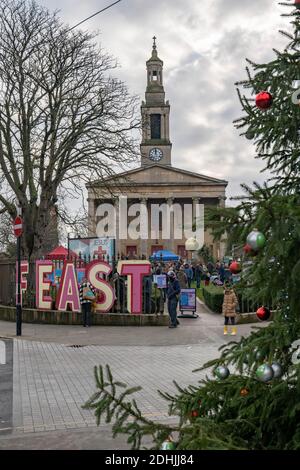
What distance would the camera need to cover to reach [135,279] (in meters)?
18.8

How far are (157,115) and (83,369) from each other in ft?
263

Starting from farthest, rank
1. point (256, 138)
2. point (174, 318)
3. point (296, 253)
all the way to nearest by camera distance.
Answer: point (174, 318), point (256, 138), point (296, 253)

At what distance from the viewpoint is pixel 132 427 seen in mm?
2697

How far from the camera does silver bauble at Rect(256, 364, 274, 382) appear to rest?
268 cm

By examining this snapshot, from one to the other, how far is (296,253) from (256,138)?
0.95 m

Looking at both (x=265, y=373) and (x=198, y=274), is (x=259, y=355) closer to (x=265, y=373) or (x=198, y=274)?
(x=265, y=373)

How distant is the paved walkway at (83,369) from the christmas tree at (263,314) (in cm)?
320

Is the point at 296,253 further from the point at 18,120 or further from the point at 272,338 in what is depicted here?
the point at 18,120

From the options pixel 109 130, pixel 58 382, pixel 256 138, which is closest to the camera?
pixel 256 138

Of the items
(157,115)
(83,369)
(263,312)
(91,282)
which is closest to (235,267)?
(263,312)

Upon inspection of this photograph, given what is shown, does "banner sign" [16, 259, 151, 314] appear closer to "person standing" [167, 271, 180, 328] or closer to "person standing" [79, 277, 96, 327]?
"person standing" [79, 277, 96, 327]

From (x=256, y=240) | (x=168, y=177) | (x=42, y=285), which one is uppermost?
(x=168, y=177)

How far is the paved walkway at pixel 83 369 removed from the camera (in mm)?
Answer: 6480

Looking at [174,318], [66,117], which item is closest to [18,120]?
[66,117]
